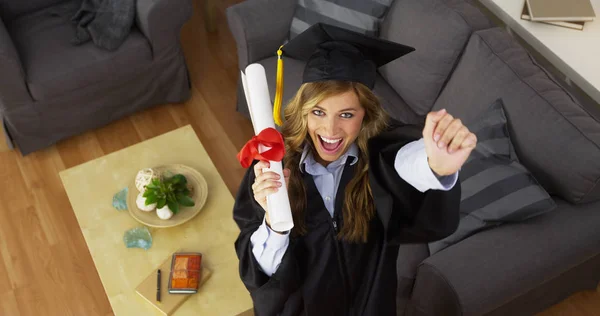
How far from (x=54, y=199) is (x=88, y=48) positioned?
2.47ft

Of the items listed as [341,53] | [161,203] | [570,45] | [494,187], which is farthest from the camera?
[570,45]

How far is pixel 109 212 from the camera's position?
7.32ft

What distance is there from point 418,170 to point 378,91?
5.16ft

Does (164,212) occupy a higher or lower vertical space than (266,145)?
lower

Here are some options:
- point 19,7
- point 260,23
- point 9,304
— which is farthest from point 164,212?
point 19,7

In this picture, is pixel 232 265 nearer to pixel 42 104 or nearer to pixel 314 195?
pixel 314 195

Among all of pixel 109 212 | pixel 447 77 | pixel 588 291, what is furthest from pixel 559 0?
pixel 109 212

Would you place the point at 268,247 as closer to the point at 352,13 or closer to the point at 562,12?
the point at 352,13

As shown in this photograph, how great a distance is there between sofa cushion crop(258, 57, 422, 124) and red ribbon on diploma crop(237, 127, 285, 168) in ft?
4.50

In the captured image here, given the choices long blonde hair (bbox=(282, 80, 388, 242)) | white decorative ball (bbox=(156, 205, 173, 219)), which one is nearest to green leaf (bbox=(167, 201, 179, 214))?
white decorative ball (bbox=(156, 205, 173, 219))

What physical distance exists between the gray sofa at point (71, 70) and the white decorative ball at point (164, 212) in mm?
979

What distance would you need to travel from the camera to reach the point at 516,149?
80.3 inches

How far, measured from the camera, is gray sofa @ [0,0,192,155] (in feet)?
8.78

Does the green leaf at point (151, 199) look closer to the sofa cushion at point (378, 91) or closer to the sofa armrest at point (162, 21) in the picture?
the sofa cushion at point (378, 91)
